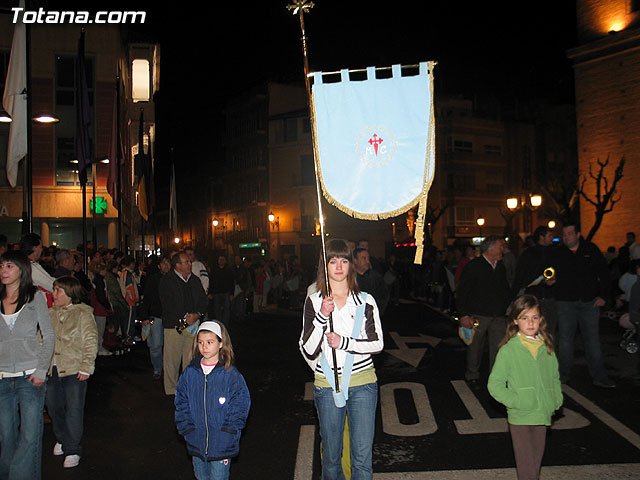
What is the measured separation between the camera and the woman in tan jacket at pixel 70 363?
601 centimetres

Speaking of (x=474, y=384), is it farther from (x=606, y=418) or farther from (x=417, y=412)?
(x=606, y=418)

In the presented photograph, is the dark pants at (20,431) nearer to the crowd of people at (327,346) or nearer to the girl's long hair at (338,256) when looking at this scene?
the crowd of people at (327,346)

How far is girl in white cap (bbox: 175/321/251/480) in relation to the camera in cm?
443

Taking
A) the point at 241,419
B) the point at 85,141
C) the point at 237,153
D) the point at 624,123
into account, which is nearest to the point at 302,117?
the point at 237,153

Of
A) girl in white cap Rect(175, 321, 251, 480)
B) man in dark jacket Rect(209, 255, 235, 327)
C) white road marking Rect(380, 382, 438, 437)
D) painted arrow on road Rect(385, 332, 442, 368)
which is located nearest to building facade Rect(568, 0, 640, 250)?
painted arrow on road Rect(385, 332, 442, 368)

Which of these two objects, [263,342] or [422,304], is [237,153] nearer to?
[422,304]

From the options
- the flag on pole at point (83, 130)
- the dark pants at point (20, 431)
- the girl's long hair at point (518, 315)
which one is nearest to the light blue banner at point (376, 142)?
the girl's long hair at point (518, 315)

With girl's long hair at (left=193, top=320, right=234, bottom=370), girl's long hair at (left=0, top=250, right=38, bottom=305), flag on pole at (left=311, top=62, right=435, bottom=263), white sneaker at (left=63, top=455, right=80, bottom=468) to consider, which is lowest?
white sneaker at (left=63, top=455, right=80, bottom=468)

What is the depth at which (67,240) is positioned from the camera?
29.0 meters

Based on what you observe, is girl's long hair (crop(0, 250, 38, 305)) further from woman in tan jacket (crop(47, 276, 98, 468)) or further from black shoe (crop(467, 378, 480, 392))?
black shoe (crop(467, 378, 480, 392))

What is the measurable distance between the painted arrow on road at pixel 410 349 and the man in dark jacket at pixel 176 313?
3718 mm

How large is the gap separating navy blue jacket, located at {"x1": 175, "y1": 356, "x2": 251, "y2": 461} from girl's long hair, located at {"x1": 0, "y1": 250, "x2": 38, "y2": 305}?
5.50 ft

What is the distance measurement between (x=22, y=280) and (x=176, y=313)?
12.1ft

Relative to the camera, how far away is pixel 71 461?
5.96 metres
